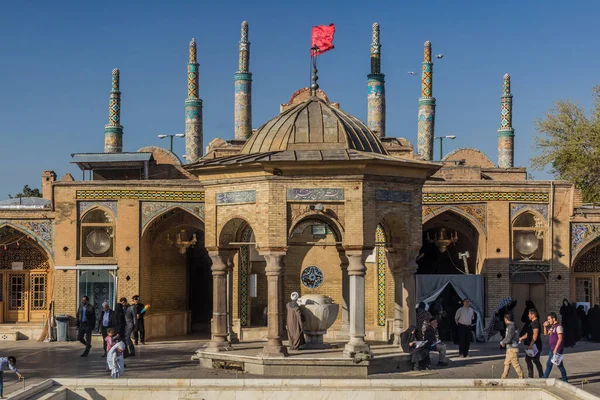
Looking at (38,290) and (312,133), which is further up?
(312,133)

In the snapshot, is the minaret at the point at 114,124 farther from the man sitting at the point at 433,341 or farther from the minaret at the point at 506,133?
the man sitting at the point at 433,341

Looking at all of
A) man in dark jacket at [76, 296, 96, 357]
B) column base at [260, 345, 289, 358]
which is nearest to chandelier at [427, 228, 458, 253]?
column base at [260, 345, 289, 358]

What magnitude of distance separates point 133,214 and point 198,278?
5206 mm

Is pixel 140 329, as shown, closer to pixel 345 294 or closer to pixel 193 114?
pixel 345 294

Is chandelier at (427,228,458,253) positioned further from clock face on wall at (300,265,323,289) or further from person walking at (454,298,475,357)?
person walking at (454,298,475,357)

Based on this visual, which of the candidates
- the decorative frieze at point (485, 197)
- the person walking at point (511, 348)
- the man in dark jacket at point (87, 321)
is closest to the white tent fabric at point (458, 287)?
the decorative frieze at point (485, 197)

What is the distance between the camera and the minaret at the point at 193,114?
3692cm

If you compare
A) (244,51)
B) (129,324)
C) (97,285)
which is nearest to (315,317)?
(129,324)

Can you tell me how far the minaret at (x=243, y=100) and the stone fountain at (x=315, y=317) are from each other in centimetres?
1838

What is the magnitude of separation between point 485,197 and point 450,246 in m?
3.57

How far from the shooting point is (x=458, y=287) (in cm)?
2431

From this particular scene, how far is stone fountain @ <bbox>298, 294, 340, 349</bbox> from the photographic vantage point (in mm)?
17969

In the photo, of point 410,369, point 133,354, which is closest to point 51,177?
point 133,354

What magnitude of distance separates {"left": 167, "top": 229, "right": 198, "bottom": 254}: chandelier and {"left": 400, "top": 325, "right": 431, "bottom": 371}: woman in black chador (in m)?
8.60
